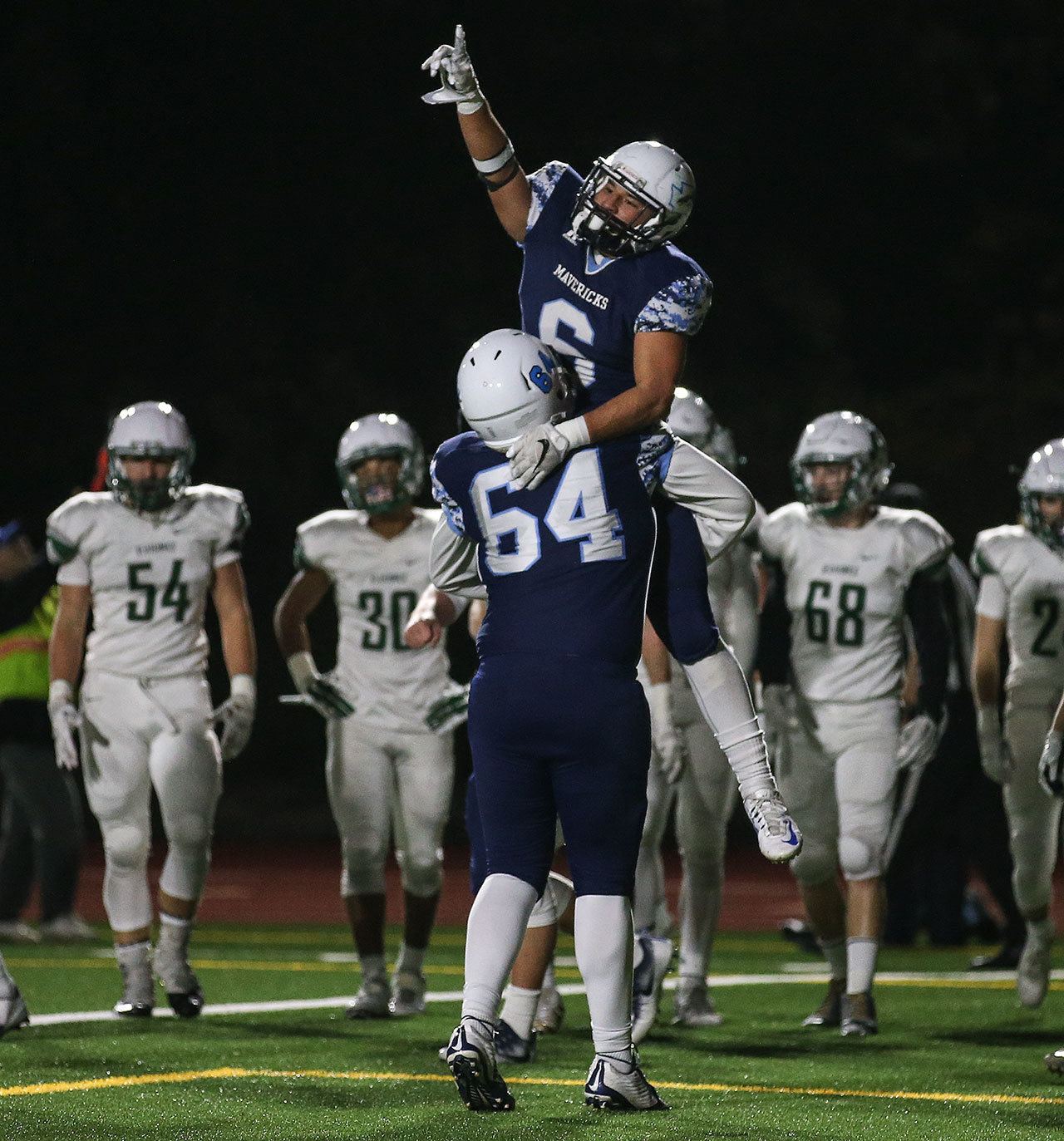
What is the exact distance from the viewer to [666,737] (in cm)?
630

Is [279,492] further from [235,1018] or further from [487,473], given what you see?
[487,473]

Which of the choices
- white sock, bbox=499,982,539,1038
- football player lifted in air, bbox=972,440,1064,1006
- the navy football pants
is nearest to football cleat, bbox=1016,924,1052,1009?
football player lifted in air, bbox=972,440,1064,1006

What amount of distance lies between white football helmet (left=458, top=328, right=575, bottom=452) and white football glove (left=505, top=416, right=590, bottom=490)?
87 mm

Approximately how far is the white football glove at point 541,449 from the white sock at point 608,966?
948 millimetres

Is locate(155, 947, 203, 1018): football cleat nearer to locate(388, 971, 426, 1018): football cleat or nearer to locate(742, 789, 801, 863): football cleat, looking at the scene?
locate(388, 971, 426, 1018): football cleat

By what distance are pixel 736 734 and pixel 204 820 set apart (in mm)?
2635

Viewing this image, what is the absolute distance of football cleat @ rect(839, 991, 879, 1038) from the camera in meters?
6.55

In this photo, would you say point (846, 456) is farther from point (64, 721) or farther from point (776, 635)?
point (64, 721)

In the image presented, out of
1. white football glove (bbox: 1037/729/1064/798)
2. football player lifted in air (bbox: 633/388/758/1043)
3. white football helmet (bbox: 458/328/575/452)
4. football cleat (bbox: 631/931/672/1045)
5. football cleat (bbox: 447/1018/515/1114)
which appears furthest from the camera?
football player lifted in air (bbox: 633/388/758/1043)

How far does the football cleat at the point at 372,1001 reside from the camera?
23.0 feet

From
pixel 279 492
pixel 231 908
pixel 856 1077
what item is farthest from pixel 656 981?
pixel 279 492

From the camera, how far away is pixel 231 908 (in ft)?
40.9

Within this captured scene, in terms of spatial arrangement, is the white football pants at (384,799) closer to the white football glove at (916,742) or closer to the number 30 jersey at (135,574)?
the number 30 jersey at (135,574)

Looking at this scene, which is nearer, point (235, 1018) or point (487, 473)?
point (487, 473)
